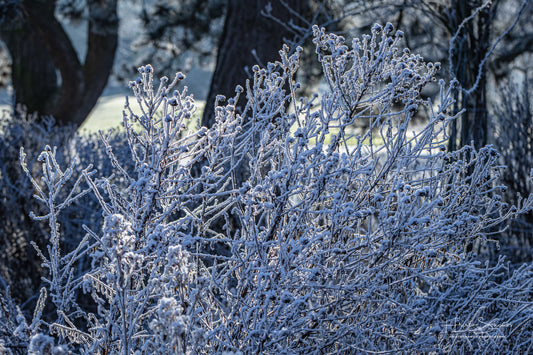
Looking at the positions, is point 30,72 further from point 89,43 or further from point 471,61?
point 471,61

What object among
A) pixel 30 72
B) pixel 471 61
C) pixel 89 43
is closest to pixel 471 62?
pixel 471 61

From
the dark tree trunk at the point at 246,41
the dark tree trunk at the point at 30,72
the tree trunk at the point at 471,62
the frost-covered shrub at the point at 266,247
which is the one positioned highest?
the dark tree trunk at the point at 30,72

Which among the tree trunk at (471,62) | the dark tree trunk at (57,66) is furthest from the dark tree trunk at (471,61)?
the dark tree trunk at (57,66)

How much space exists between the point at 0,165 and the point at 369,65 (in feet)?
12.2

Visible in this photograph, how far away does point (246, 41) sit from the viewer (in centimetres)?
593

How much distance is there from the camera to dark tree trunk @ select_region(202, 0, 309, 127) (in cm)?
586

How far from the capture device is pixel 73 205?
199 inches

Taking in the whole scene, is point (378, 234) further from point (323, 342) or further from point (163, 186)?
point (163, 186)

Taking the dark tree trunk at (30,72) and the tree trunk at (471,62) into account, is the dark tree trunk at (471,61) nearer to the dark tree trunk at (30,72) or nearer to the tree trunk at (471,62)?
the tree trunk at (471,62)

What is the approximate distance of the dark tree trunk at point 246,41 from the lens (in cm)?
586

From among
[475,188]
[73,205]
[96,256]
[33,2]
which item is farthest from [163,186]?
[33,2]

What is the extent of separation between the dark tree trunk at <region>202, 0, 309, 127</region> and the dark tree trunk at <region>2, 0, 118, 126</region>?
3879mm

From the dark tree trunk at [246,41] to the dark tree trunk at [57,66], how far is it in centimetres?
388

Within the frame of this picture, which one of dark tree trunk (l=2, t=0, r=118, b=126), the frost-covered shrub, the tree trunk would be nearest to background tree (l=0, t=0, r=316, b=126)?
dark tree trunk (l=2, t=0, r=118, b=126)
